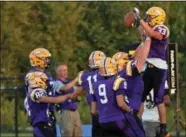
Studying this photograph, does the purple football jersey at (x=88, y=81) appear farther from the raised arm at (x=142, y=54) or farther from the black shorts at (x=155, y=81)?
the raised arm at (x=142, y=54)

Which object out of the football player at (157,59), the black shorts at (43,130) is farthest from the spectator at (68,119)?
the football player at (157,59)

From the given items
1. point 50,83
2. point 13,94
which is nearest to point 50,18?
point 13,94

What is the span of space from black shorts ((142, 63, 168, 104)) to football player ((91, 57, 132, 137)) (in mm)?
1167

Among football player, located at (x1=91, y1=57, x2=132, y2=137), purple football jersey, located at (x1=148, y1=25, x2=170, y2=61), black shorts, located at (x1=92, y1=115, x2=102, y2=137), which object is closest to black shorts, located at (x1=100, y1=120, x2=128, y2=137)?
football player, located at (x1=91, y1=57, x2=132, y2=137)

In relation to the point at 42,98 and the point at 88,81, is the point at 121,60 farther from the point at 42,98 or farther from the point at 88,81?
the point at 42,98

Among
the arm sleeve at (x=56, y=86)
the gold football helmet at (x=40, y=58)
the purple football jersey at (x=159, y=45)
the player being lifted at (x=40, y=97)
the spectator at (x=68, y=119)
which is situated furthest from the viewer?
the spectator at (x=68, y=119)

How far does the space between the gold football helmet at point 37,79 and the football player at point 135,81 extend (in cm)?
109

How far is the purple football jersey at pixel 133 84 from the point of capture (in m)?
10.7

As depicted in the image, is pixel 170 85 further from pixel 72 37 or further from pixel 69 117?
pixel 72 37

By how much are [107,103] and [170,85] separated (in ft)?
12.8

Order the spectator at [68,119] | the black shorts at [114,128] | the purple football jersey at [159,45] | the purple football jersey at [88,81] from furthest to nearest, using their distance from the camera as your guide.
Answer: the spectator at [68,119]
the purple football jersey at [88,81]
the purple football jersey at [159,45]
the black shorts at [114,128]

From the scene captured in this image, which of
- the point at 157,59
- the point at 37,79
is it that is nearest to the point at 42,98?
the point at 37,79

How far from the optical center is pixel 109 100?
10.4 metres

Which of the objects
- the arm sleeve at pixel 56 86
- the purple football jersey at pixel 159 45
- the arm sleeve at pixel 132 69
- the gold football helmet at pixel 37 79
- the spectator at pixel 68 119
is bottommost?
the spectator at pixel 68 119
